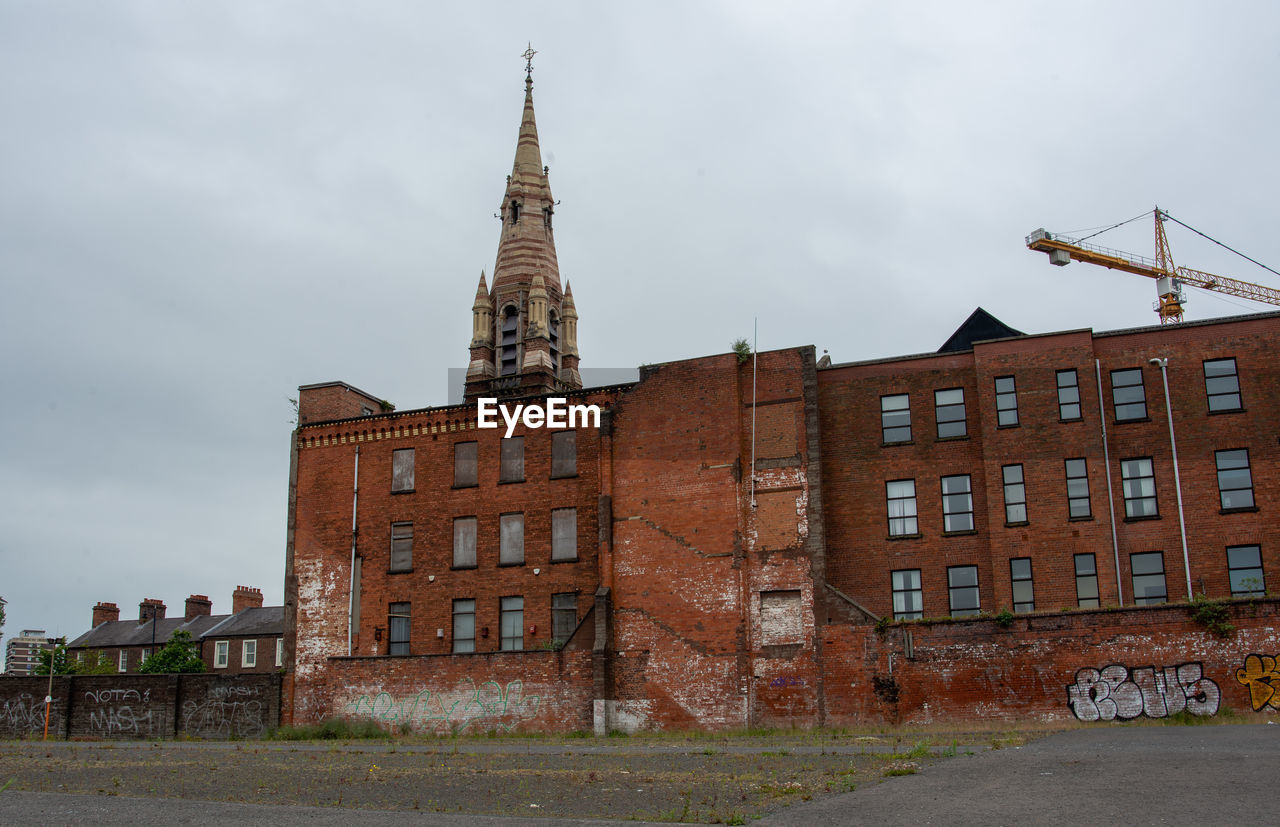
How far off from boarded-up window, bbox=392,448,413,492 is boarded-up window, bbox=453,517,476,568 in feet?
7.77

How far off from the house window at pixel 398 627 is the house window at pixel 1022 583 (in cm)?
1938

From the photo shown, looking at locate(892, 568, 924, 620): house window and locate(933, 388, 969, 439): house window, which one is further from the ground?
locate(933, 388, 969, 439): house window

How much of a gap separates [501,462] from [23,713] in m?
18.8

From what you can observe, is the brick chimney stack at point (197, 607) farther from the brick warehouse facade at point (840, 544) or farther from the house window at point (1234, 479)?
the house window at point (1234, 479)

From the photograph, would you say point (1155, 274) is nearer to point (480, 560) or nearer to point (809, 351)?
point (809, 351)

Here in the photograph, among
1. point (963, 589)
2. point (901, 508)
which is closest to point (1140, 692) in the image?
point (963, 589)

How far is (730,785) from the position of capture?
618 inches

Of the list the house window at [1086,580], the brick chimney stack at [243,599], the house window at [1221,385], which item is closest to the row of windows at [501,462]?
the house window at [1086,580]

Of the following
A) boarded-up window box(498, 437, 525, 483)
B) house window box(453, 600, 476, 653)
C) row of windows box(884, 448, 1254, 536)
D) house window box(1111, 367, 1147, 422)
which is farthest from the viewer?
boarded-up window box(498, 437, 525, 483)

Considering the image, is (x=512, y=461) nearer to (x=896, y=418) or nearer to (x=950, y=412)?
(x=896, y=418)

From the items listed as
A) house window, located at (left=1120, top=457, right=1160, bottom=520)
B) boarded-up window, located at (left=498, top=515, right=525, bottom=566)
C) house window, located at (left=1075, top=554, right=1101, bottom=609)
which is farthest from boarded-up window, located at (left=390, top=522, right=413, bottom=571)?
house window, located at (left=1120, top=457, right=1160, bottom=520)

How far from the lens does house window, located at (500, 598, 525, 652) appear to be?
3653cm

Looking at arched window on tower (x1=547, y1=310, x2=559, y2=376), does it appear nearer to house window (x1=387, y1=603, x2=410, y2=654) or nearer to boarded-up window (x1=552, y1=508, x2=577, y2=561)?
house window (x1=387, y1=603, x2=410, y2=654)

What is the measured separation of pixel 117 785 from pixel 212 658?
172ft
